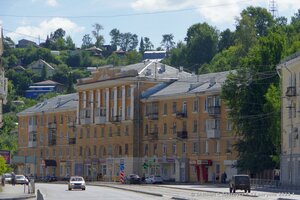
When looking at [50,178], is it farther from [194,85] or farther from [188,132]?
[194,85]

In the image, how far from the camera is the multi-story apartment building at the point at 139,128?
11750 centimetres

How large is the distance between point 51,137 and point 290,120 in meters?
67.1

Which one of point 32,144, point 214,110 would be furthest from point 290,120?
point 32,144

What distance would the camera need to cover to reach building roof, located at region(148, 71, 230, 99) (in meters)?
119

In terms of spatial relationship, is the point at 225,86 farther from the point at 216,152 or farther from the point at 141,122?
the point at 141,122

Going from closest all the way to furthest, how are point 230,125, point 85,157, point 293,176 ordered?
A: 1. point 293,176
2. point 230,125
3. point 85,157

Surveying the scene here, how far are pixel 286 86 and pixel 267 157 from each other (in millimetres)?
10079

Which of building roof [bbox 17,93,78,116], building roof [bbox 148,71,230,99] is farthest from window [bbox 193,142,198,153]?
building roof [bbox 17,93,78,116]

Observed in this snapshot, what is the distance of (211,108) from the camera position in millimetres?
116625

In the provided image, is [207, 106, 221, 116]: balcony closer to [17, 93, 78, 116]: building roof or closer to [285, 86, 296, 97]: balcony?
[285, 86, 296, 97]: balcony

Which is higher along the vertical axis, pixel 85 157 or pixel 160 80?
pixel 160 80

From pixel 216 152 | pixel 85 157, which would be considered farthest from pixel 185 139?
pixel 85 157

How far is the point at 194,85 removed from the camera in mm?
123750

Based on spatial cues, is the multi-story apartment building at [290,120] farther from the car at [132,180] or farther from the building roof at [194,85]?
the car at [132,180]
